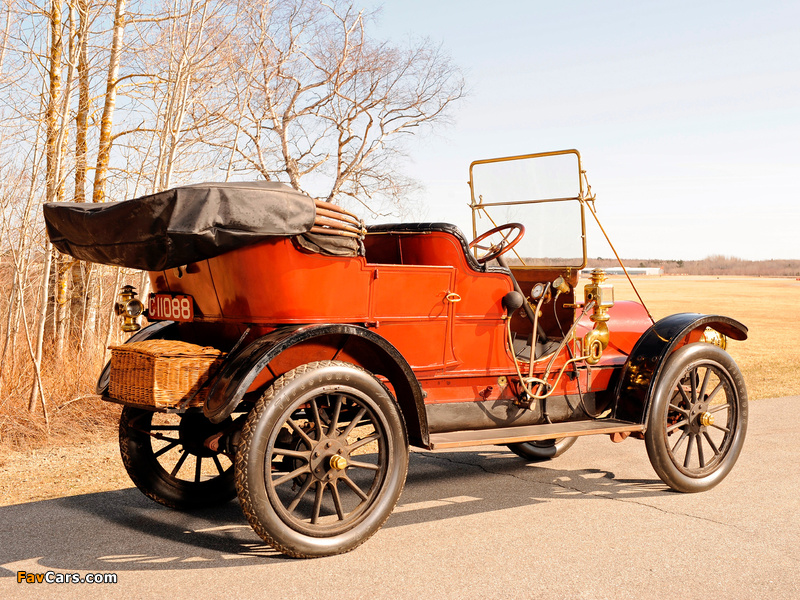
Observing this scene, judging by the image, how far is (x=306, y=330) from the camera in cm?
375

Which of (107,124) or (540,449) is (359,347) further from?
(107,124)

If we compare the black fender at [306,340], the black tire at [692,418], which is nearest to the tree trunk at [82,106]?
the black fender at [306,340]

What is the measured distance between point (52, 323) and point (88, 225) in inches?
214

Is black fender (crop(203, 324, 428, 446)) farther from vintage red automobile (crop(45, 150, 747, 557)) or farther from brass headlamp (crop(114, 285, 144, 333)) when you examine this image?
brass headlamp (crop(114, 285, 144, 333))

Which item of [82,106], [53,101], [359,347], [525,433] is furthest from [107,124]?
[525,433]

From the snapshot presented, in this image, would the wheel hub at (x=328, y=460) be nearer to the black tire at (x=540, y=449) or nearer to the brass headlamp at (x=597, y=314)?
→ the brass headlamp at (x=597, y=314)

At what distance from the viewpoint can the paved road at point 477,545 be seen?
3.34 metres

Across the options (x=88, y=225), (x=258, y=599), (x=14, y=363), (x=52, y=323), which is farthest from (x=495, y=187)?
(x=52, y=323)

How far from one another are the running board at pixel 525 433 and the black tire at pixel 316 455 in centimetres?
30

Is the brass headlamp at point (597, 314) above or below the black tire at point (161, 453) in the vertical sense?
above

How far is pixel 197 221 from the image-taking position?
3547 mm

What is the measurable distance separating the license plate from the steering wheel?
5.88 ft

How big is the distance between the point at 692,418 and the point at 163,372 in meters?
3.47

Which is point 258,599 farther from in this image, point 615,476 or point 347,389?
point 615,476
